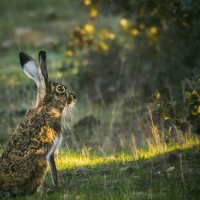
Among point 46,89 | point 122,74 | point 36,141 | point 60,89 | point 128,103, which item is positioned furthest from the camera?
point 122,74

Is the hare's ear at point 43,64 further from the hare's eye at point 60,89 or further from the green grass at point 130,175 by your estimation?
the green grass at point 130,175

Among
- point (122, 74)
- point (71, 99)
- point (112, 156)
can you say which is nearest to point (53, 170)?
point (71, 99)

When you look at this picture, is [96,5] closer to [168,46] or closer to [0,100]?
[168,46]

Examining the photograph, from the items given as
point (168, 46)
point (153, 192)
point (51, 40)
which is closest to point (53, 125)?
point (153, 192)

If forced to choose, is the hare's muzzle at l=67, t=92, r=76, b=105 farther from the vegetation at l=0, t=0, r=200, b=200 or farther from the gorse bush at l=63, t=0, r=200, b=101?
the gorse bush at l=63, t=0, r=200, b=101

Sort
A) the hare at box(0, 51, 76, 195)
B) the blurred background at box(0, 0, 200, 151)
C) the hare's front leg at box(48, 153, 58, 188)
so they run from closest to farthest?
the hare at box(0, 51, 76, 195) < the hare's front leg at box(48, 153, 58, 188) < the blurred background at box(0, 0, 200, 151)

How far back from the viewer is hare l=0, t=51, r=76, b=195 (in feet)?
27.9

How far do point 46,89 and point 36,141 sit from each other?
81 centimetres

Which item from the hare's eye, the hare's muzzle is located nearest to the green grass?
the hare's muzzle

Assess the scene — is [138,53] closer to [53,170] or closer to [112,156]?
[112,156]

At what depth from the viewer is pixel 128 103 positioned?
16547 millimetres

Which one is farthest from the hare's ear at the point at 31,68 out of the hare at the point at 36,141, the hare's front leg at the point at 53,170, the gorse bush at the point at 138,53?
the gorse bush at the point at 138,53

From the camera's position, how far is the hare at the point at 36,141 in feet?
27.9

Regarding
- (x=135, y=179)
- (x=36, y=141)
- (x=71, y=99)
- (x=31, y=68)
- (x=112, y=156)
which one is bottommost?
(x=135, y=179)
